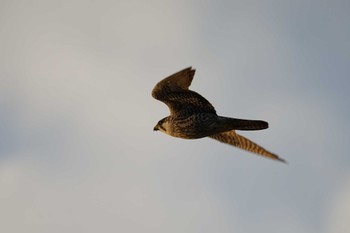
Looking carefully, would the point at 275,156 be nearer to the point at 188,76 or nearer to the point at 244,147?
the point at 244,147

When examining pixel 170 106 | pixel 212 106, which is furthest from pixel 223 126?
pixel 170 106

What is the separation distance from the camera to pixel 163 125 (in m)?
13.0

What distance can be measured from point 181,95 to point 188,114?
64 centimetres

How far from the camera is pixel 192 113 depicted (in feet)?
39.6

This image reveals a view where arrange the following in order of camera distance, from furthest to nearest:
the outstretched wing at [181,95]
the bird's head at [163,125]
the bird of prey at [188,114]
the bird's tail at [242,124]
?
the bird's head at [163,125] < the bird's tail at [242,124] < the bird of prey at [188,114] < the outstretched wing at [181,95]

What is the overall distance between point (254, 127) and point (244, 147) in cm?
Result: 212

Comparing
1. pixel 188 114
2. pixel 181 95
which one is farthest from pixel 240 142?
pixel 181 95

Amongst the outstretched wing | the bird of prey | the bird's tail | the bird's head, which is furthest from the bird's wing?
the outstretched wing

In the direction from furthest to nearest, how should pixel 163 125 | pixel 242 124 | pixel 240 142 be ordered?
1. pixel 240 142
2. pixel 163 125
3. pixel 242 124

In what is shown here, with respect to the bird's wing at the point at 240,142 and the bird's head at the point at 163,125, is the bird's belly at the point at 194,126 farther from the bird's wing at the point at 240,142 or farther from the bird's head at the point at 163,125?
the bird's wing at the point at 240,142

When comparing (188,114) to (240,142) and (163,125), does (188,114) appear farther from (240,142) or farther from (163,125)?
(240,142)

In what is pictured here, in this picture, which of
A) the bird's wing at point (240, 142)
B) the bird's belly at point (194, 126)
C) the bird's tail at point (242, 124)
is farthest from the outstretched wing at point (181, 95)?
the bird's wing at point (240, 142)

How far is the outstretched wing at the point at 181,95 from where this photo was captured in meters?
11.0

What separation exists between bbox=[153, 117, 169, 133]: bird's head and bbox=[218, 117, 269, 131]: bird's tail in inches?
59.4
